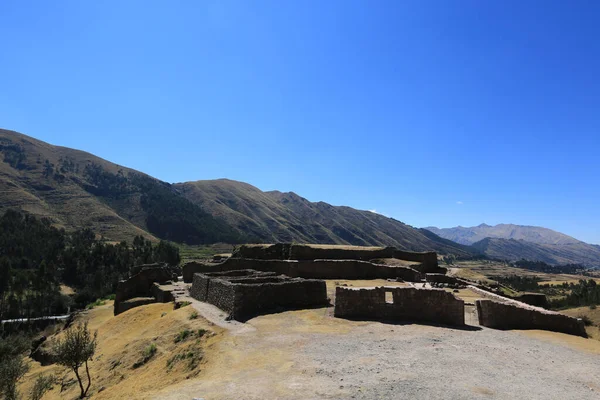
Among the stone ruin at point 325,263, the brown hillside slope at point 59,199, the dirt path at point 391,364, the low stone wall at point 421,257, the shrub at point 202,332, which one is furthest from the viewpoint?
the brown hillside slope at point 59,199

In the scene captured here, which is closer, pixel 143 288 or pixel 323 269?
pixel 323 269

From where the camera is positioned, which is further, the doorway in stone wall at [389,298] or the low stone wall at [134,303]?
the low stone wall at [134,303]

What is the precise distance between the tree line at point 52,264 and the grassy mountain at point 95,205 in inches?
616

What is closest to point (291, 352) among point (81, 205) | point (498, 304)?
point (498, 304)

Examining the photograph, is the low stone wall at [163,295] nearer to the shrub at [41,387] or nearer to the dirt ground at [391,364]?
the shrub at [41,387]

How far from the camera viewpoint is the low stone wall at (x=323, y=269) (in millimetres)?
33719

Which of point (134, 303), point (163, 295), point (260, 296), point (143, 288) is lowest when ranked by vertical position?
point (134, 303)

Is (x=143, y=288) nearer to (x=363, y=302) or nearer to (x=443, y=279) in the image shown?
(x=363, y=302)

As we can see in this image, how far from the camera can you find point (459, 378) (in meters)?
10.2

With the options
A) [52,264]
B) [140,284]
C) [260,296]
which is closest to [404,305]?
[260,296]

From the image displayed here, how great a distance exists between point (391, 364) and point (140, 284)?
96.4ft

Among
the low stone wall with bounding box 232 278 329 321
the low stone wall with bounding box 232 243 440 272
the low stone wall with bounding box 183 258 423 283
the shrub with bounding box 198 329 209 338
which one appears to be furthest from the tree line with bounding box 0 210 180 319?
the shrub with bounding box 198 329 209 338

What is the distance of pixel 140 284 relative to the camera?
34.8 meters

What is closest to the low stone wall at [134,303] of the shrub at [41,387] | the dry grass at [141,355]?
the dry grass at [141,355]
